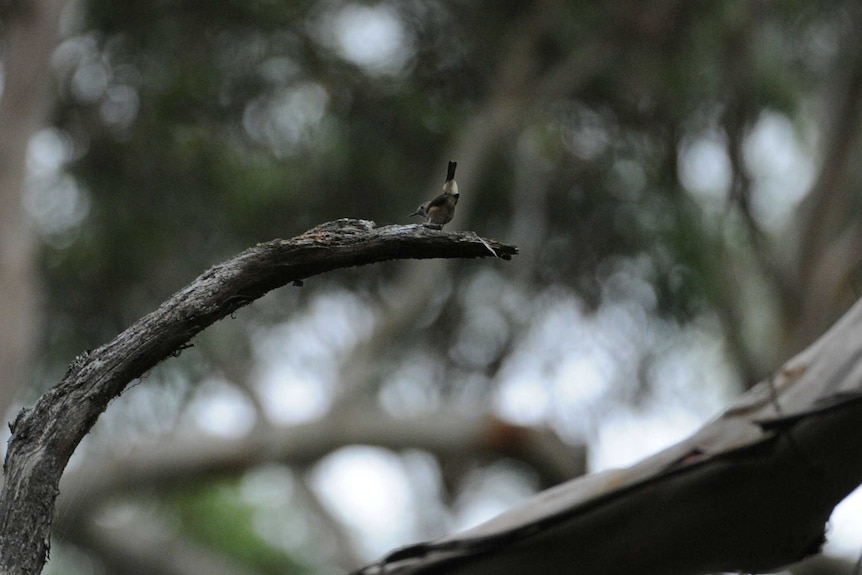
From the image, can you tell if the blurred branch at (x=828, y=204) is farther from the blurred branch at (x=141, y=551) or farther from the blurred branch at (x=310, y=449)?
the blurred branch at (x=141, y=551)

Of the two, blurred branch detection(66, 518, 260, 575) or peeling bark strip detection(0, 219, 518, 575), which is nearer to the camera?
peeling bark strip detection(0, 219, 518, 575)

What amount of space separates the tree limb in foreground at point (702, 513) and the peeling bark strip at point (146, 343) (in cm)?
50

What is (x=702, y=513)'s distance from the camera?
72.9 inches

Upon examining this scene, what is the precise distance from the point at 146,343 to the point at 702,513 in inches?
37.6

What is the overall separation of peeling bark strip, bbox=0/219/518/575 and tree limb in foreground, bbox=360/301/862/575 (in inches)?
19.8

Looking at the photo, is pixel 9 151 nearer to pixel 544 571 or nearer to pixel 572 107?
pixel 572 107

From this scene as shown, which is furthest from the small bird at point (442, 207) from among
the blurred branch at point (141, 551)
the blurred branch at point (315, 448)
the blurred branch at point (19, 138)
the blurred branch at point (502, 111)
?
the blurred branch at point (141, 551)

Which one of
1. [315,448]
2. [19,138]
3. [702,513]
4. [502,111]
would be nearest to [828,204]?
[502,111]

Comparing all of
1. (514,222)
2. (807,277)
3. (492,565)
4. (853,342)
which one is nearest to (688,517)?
(492,565)

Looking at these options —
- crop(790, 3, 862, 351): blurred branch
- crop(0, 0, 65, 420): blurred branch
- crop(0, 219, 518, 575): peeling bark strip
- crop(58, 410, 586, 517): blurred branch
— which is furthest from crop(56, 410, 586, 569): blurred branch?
crop(0, 219, 518, 575): peeling bark strip

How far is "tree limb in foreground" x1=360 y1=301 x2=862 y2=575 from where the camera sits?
1788 mm

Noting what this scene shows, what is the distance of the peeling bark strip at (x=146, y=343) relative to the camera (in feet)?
5.12

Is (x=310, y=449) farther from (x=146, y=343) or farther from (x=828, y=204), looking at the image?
(x=146, y=343)

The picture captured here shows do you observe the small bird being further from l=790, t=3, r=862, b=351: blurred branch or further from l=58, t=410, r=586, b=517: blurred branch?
l=790, t=3, r=862, b=351: blurred branch
